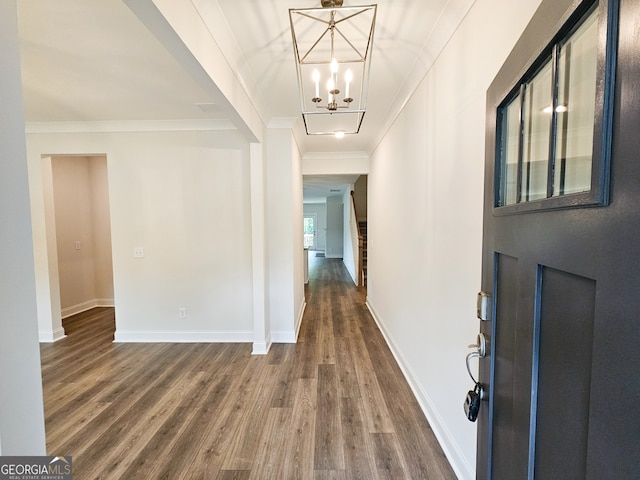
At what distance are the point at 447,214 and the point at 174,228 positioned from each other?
2963 millimetres

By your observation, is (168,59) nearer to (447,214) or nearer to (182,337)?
(447,214)

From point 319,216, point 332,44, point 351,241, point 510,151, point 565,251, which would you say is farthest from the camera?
point 319,216

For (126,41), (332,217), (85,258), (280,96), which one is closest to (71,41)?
(126,41)

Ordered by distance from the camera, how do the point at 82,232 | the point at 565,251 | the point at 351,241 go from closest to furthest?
the point at 565,251 → the point at 82,232 → the point at 351,241

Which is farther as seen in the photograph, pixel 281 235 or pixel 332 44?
pixel 281 235

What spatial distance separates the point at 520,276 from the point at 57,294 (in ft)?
15.5

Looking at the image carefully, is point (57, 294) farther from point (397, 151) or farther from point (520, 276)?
point (520, 276)

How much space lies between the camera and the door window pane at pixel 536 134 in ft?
2.27

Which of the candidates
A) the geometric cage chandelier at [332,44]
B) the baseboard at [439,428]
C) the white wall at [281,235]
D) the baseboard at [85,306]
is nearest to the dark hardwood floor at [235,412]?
the baseboard at [439,428]

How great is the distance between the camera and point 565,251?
1.78 ft

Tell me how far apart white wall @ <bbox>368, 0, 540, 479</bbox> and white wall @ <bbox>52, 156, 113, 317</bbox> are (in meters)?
4.80

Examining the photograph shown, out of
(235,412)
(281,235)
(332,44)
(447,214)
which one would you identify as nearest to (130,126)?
(281,235)

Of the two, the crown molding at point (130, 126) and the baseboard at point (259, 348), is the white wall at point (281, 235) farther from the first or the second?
the crown molding at point (130, 126)

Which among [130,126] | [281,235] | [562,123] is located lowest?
[281,235]
